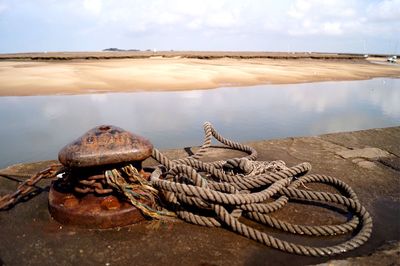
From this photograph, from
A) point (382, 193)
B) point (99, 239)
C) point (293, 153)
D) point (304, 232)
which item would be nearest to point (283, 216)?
point (304, 232)

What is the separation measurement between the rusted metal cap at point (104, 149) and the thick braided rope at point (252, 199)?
261 millimetres

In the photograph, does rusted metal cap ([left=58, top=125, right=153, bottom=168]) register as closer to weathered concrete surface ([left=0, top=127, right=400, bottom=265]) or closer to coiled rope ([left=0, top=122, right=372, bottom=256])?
coiled rope ([left=0, top=122, right=372, bottom=256])

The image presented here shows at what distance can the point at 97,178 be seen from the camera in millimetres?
2203

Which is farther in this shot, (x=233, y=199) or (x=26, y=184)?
(x=26, y=184)

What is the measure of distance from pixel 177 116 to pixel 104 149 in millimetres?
4760

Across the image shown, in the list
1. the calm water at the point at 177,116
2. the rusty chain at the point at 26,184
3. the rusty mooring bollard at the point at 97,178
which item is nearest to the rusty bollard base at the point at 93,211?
the rusty mooring bollard at the point at 97,178

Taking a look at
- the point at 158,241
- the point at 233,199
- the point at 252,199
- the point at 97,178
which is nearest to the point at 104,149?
the point at 97,178

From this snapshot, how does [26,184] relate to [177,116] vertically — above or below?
above

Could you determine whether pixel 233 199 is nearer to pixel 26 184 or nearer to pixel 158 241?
pixel 158 241

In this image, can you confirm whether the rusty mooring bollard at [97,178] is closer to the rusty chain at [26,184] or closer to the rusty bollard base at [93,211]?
the rusty bollard base at [93,211]

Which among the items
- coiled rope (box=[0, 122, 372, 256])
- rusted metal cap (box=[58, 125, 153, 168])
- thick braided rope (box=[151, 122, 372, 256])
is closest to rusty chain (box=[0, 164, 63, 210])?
coiled rope (box=[0, 122, 372, 256])

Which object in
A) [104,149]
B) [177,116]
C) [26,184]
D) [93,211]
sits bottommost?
[177,116]

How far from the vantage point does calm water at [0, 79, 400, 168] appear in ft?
17.1

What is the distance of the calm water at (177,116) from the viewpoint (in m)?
5.21
